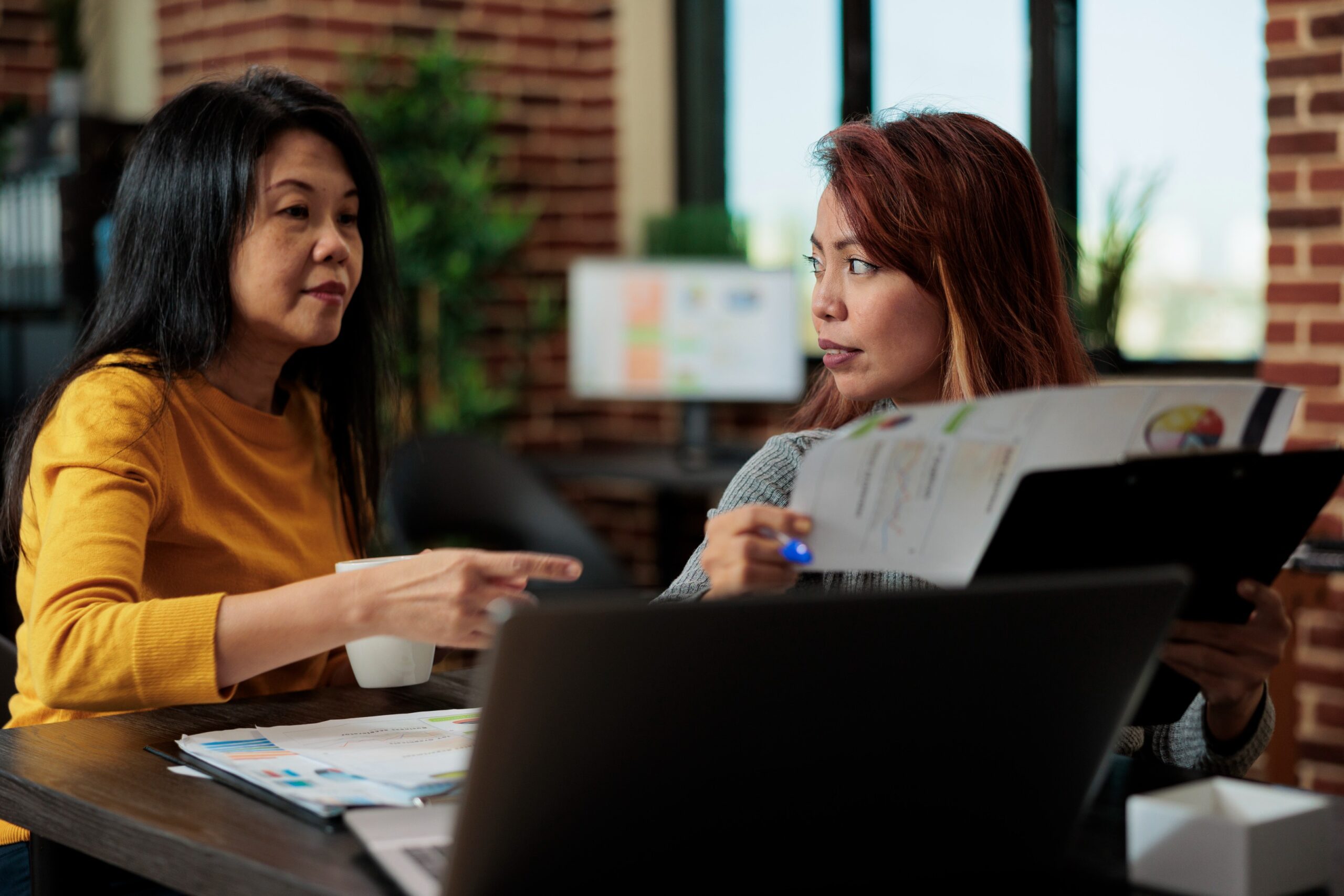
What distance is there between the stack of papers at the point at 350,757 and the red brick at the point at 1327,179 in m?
2.29

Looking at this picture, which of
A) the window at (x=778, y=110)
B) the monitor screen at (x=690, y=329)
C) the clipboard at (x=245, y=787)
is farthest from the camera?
the window at (x=778, y=110)

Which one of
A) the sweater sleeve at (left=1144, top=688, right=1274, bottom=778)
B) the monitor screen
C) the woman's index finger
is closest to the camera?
the woman's index finger

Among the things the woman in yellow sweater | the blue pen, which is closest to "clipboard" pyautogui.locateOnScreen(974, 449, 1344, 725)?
the blue pen

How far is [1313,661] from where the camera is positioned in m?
Result: 2.99

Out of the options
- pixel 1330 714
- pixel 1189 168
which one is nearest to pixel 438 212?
pixel 1189 168

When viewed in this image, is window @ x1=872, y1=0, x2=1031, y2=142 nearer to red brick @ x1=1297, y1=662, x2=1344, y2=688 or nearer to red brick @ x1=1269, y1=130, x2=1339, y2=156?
red brick @ x1=1269, y1=130, x2=1339, y2=156

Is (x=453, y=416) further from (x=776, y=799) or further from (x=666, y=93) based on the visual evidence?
(x=776, y=799)

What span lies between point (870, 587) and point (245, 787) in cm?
57

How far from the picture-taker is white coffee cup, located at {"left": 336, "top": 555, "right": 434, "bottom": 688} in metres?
1.40

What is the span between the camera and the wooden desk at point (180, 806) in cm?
88

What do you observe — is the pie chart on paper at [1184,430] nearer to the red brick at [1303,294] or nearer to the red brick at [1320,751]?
the red brick at [1303,294]

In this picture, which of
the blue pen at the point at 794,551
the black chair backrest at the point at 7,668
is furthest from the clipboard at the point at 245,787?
the black chair backrest at the point at 7,668

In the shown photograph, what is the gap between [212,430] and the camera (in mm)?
1637

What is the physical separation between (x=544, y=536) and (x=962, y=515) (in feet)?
8.97
